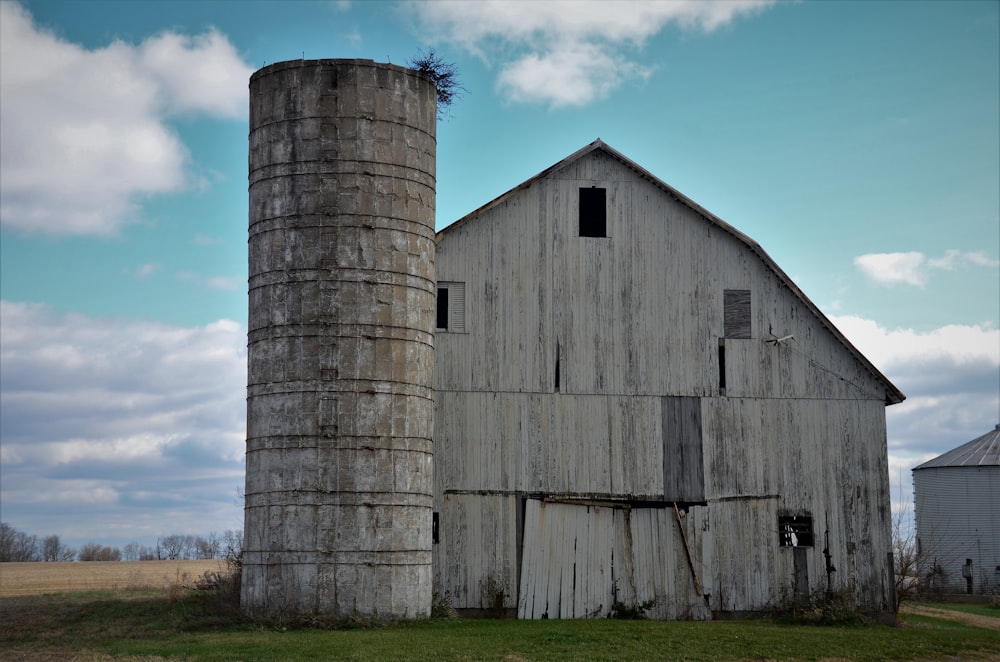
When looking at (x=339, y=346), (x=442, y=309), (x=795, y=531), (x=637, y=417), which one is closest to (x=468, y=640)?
(x=339, y=346)

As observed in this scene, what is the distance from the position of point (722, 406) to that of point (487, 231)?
644 cm

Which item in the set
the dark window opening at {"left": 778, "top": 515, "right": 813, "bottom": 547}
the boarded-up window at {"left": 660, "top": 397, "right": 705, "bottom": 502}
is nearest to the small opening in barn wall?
the boarded-up window at {"left": 660, "top": 397, "right": 705, "bottom": 502}

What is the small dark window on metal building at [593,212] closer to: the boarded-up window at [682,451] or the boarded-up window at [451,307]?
the boarded-up window at [451,307]

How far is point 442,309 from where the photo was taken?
944 inches

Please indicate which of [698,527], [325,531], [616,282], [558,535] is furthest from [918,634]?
[325,531]

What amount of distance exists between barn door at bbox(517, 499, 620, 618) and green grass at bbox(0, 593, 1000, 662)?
0.91 metres

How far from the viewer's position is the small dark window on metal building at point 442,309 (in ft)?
78.5

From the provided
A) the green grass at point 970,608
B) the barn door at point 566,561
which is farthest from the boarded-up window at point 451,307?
the green grass at point 970,608

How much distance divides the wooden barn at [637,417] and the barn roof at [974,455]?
59.8 ft

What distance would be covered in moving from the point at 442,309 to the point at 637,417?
484 centimetres

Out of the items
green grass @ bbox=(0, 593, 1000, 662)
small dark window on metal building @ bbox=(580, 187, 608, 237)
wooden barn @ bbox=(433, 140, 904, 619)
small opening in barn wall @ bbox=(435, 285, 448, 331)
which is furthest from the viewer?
small dark window on metal building @ bbox=(580, 187, 608, 237)

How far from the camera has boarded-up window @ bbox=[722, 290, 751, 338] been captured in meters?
24.7

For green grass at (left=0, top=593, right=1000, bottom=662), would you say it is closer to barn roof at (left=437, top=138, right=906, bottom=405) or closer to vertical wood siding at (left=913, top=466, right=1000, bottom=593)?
barn roof at (left=437, top=138, right=906, bottom=405)

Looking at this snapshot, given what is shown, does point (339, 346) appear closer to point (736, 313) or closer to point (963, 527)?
point (736, 313)
